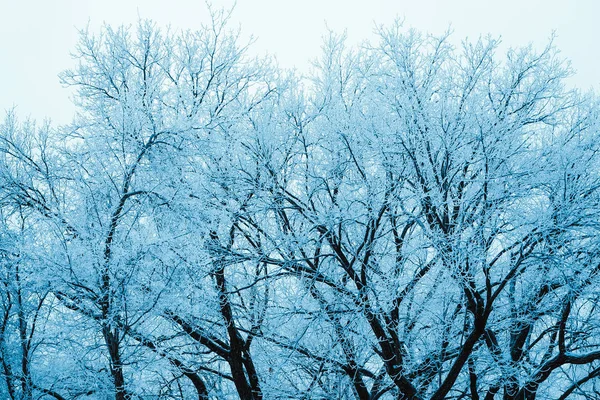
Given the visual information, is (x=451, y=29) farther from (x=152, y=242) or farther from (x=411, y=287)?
(x=152, y=242)

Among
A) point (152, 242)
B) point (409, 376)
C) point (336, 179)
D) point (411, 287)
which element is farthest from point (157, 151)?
point (409, 376)

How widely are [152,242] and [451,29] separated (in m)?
5.72

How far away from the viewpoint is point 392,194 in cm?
725

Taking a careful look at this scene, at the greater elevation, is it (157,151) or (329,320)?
(157,151)

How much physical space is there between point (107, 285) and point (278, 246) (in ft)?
7.15

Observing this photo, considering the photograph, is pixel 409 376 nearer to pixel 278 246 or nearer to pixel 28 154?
pixel 278 246

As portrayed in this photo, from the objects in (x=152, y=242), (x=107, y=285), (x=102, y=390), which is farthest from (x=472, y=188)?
(x=102, y=390)

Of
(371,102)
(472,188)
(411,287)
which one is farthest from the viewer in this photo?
(371,102)

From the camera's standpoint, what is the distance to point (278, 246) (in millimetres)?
7562

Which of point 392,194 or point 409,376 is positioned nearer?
point 392,194

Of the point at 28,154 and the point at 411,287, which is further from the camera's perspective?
the point at 28,154

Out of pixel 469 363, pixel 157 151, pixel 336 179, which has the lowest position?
pixel 469 363

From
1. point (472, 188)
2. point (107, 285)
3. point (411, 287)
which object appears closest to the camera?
point (107, 285)

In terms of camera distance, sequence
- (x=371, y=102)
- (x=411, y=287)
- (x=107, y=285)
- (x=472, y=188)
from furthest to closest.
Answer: (x=371, y=102) → (x=411, y=287) → (x=472, y=188) → (x=107, y=285)
